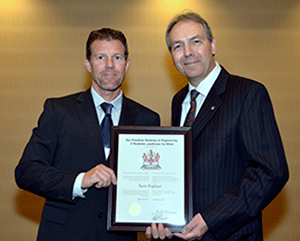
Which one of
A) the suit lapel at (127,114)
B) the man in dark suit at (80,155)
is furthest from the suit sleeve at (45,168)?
the suit lapel at (127,114)

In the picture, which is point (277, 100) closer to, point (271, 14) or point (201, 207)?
point (271, 14)

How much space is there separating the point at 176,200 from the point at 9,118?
3.06 m

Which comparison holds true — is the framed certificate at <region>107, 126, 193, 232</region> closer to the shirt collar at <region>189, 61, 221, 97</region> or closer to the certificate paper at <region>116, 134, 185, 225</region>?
the certificate paper at <region>116, 134, 185, 225</region>

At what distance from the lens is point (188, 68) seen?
2.29 m

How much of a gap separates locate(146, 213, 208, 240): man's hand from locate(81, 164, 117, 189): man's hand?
1.14 ft

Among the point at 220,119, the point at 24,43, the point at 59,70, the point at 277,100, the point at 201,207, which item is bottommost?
the point at 201,207

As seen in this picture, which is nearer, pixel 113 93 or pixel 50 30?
pixel 113 93

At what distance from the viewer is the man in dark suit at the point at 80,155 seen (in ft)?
6.62

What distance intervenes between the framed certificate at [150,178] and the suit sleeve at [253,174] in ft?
0.62

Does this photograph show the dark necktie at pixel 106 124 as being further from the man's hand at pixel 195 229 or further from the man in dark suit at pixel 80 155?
the man's hand at pixel 195 229

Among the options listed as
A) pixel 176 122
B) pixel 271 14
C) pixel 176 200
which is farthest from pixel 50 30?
pixel 176 200

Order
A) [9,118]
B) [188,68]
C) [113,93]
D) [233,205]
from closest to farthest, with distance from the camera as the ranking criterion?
1. [233,205]
2. [188,68]
3. [113,93]
4. [9,118]

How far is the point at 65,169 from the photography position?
2209 millimetres
